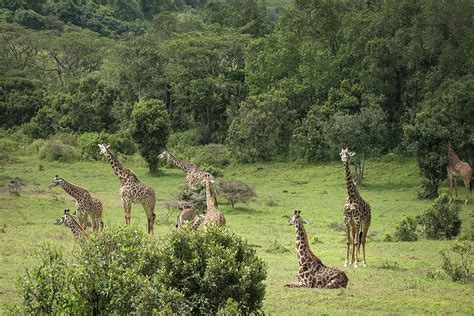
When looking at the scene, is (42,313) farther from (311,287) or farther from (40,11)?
(40,11)

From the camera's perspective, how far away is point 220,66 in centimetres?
5841

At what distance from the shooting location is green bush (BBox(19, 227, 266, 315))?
38.9 ft

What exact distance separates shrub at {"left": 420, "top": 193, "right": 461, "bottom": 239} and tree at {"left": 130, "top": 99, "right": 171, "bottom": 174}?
835 inches

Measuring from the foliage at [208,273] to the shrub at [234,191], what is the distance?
64.1ft

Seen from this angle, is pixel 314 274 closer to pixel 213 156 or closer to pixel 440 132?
pixel 440 132

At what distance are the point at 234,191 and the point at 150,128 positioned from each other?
1198cm

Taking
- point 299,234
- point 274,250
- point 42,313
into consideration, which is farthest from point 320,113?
point 42,313

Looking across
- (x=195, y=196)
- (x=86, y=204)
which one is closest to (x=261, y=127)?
(x=195, y=196)

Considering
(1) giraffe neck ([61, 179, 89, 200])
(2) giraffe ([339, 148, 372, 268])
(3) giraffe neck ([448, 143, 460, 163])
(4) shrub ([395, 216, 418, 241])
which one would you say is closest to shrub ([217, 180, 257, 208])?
(4) shrub ([395, 216, 418, 241])

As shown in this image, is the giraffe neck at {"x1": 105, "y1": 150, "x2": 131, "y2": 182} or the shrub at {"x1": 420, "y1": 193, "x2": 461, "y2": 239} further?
the shrub at {"x1": 420, "y1": 193, "x2": 461, "y2": 239}

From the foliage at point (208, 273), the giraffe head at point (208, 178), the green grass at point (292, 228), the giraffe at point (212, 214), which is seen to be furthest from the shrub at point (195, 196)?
the foliage at point (208, 273)

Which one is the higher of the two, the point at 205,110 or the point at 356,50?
the point at 356,50

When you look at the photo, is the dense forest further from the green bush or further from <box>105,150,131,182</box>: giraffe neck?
the green bush

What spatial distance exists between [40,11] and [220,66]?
3883 centimetres
